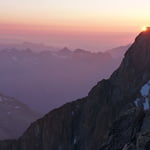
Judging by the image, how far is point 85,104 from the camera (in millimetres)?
133125

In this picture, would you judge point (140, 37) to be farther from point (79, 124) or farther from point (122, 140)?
point (122, 140)

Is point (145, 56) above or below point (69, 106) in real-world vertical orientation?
above

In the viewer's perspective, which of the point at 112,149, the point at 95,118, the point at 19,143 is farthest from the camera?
the point at 19,143

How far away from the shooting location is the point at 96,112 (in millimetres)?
127188

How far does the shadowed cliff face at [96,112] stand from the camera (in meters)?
118

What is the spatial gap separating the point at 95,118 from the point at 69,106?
16876 millimetres

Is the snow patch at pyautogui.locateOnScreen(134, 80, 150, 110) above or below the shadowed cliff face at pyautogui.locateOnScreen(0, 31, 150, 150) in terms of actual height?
above

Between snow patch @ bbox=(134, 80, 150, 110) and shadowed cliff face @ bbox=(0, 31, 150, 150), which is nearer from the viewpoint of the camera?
snow patch @ bbox=(134, 80, 150, 110)

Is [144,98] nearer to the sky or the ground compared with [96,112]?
nearer to the sky

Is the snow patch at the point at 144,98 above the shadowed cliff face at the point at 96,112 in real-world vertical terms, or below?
above

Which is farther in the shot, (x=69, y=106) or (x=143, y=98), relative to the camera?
(x=69, y=106)

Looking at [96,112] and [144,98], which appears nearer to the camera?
[144,98]

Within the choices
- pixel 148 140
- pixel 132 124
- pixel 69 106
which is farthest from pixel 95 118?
pixel 148 140

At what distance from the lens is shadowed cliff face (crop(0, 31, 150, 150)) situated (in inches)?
4657
